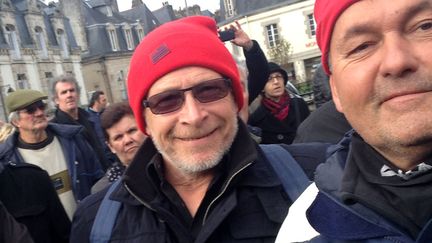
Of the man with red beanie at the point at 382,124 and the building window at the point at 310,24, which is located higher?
the building window at the point at 310,24

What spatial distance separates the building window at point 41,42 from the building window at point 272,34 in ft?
50.3

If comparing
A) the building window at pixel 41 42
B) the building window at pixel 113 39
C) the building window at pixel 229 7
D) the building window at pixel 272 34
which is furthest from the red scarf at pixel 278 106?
the building window at pixel 113 39

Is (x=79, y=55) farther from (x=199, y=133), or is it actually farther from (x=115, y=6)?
(x=199, y=133)

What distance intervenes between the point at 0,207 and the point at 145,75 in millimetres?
1330

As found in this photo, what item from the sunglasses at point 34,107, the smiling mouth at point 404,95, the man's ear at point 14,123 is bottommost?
the smiling mouth at point 404,95

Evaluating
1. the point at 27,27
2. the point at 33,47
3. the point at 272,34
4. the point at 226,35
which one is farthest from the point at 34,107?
the point at 272,34

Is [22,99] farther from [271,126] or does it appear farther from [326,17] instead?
[326,17]

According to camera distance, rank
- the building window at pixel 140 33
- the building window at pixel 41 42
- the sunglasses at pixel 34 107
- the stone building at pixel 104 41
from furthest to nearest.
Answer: the building window at pixel 140 33 < the stone building at pixel 104 41 < the building window at pixel 41 42 < the sunglasses at pixel 34 107

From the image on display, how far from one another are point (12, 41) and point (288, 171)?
94.0 ft

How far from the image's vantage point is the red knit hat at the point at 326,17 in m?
1.42

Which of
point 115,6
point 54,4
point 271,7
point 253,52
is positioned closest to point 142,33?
point 115,6

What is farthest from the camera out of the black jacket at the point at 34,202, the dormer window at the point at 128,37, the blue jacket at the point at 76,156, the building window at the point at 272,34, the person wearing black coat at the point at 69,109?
the dormer window at the point at 128,37

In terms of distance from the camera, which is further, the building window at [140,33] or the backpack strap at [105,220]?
the building window at [140,33]

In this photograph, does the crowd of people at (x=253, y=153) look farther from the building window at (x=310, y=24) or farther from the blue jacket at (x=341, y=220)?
the building window at (x=310, y=24)
